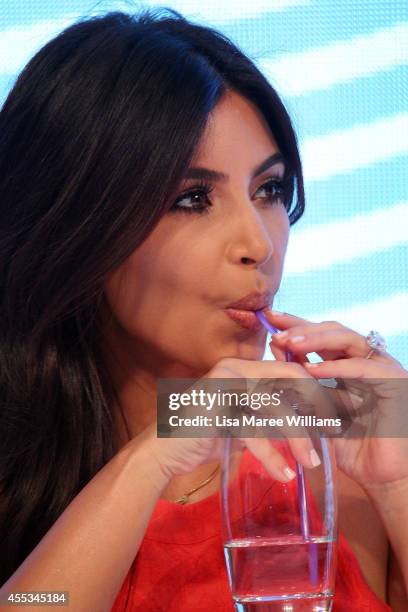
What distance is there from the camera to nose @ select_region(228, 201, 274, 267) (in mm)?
997

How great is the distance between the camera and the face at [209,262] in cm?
102

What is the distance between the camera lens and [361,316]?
1.31 m

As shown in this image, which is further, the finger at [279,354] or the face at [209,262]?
the face at [209,262]

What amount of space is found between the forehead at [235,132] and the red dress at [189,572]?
0.40m

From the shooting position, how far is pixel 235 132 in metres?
1.09

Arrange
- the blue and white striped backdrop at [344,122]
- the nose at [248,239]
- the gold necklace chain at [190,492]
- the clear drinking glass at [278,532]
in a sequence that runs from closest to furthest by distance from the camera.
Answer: the clear drinking glass at [278,532]
the nose at [248,239]
the gold necklace chain at [190,492]
the blue and white striped backdrop at [344,122]

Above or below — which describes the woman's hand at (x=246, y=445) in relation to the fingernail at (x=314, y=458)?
above

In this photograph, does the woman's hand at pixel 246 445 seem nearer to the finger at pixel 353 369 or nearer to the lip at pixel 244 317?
the finger at pixel 353 369

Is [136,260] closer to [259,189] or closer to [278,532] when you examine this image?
[259,189]

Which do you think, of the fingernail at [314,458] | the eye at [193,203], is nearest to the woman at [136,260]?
the eye at [193,203]

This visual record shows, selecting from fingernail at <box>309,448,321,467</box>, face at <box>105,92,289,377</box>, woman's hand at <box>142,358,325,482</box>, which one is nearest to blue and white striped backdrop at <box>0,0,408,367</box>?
face at <box>105,92,289,377</box>

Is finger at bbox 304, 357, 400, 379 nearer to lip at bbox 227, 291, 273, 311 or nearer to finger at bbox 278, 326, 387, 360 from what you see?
finger at bbox 278, 326, 387, 360

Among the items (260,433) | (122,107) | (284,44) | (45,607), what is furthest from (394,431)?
(284,44)

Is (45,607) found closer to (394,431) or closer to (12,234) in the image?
(394,431)
